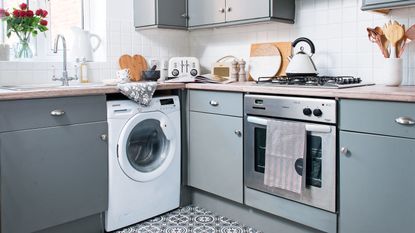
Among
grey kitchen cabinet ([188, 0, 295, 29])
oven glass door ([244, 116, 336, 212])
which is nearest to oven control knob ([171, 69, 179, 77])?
grey kitchen cabinet ([188, 0, 295, 29])

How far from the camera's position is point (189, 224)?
272 cm

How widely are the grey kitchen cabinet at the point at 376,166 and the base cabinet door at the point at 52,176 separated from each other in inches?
55.9

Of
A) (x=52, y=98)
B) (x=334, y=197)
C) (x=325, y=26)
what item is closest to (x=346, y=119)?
(x=334, y=197)

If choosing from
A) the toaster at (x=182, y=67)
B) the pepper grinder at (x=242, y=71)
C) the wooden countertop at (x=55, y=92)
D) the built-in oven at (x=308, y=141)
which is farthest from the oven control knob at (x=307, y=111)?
the toaster at (x=182, y=67)

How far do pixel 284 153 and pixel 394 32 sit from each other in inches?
35.3

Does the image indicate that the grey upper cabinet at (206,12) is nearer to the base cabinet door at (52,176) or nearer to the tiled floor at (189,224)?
the base cabinet door at (52,176)

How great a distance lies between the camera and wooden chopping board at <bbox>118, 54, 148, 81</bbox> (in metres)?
3.26

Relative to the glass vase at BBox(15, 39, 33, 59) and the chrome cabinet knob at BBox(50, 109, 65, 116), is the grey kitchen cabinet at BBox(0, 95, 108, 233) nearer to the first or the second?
the chrome cabinet knob at BBox(50, 109, 65, 116)

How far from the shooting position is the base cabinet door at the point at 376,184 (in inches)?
70.7

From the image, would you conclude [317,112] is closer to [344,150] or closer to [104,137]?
[344,150]

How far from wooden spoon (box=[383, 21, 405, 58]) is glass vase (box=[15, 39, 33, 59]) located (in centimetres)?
236

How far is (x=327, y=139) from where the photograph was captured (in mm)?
2076

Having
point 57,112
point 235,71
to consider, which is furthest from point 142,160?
point 235,71

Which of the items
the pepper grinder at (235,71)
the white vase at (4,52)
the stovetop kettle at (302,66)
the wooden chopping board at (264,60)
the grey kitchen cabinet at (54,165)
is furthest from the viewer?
the pepper grinder at (235,71)
